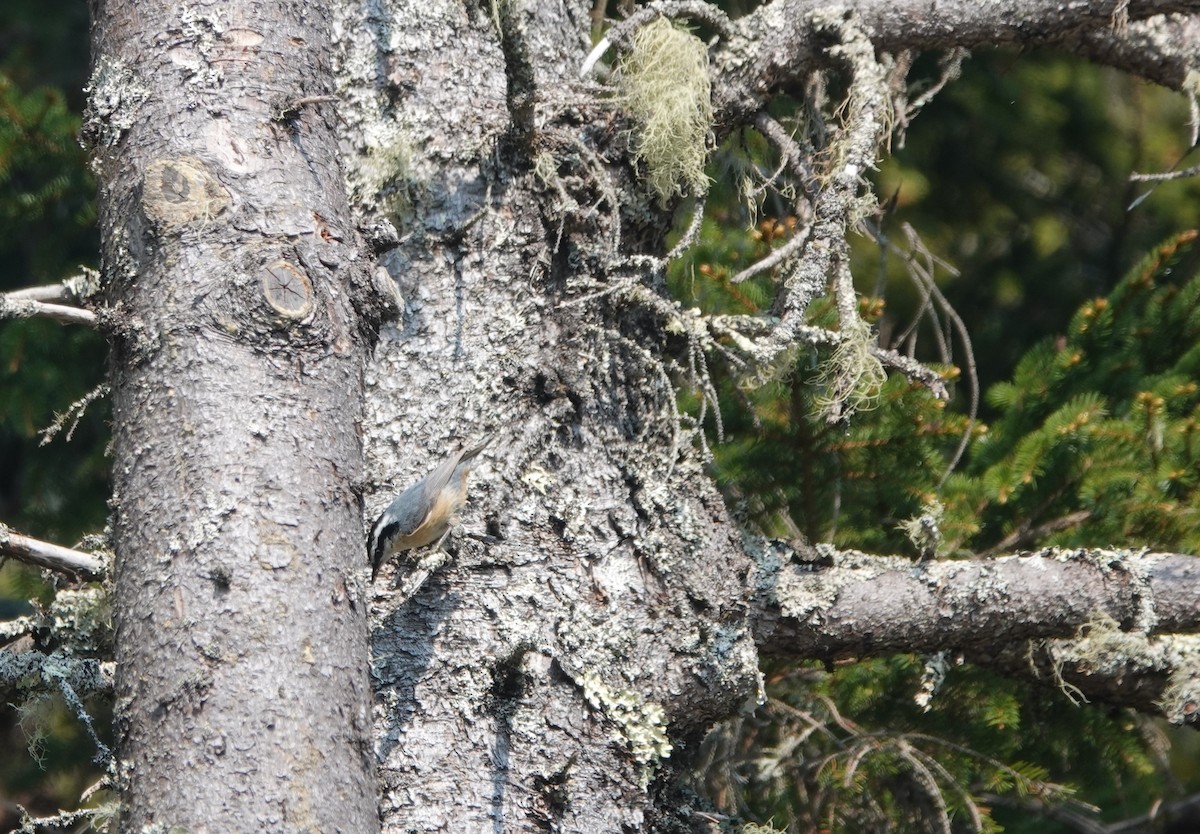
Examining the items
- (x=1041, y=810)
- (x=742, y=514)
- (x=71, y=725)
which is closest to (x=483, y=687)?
(x=742, y=514)

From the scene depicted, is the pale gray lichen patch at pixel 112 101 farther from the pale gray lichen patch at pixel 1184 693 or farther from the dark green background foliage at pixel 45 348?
the pale gray lichen patch at pixel 1184 693

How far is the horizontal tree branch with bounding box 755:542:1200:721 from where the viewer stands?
2.04 meters

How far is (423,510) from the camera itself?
1.93 m

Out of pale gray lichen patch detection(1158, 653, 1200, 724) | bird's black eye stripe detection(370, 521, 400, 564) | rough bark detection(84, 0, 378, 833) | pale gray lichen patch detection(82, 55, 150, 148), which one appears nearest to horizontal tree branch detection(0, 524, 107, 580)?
rough bark detection(84, 0, 378, 833)

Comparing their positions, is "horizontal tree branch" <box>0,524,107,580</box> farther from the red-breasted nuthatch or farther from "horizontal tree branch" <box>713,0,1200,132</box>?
"horizontal tree branch" <box>713,0,1200,132</box>

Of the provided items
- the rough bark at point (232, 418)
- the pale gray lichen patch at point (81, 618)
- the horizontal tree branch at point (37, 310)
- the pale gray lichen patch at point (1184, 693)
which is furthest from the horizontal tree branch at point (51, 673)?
the pale gray lichen patch at point (1184, 693)

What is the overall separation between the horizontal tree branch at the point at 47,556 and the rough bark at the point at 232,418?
281 millimetres

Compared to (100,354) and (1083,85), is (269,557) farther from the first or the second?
(1083,85)

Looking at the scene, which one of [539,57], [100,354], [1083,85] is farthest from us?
[1083,85]

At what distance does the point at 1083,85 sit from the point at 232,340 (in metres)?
3.90

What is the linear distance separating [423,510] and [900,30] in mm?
1293

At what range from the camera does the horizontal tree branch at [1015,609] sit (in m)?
2.04

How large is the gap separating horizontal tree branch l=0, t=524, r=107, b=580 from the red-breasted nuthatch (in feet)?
1.37

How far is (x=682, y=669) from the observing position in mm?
1908
